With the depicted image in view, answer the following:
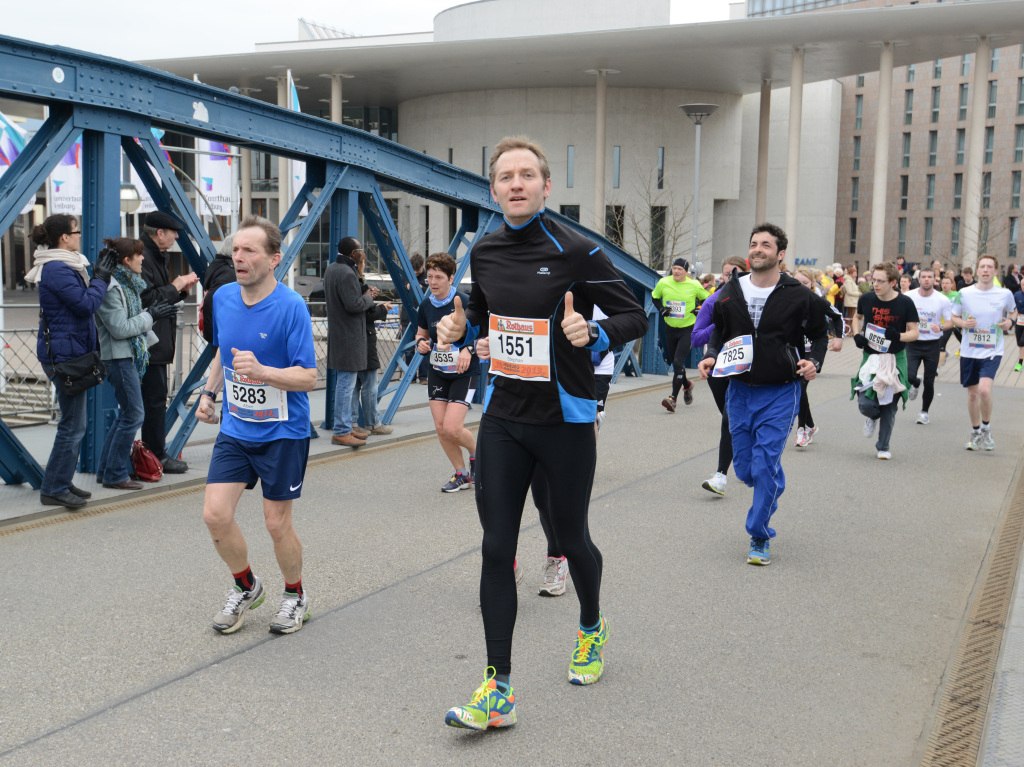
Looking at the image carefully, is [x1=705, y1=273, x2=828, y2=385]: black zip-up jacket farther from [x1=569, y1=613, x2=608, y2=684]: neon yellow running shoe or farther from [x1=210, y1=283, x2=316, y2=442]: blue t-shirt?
[x1=210, y1=283, x2=316, y2=442]: blue t-shirt

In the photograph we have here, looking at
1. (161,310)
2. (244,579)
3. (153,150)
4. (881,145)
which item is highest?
(881,145)

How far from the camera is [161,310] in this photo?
25.3 feet

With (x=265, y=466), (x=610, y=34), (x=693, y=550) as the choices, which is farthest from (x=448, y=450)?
(x=610, y=34)

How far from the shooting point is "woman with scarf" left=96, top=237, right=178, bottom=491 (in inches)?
279

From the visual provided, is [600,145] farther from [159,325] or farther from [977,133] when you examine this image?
[159,325]

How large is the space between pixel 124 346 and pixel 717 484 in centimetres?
459

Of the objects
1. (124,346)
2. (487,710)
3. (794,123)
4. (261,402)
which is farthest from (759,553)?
(794,123)

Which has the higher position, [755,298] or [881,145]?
[881,145]

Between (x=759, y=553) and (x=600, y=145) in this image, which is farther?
(x=600, y=145)

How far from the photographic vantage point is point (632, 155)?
46.4 metres

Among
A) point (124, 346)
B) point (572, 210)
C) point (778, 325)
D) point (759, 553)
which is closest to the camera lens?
point (759, 553)

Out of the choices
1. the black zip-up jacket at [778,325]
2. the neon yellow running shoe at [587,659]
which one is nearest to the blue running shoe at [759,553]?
the black zip-up jacket at [778,325]

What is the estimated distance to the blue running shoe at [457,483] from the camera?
25.8 ft

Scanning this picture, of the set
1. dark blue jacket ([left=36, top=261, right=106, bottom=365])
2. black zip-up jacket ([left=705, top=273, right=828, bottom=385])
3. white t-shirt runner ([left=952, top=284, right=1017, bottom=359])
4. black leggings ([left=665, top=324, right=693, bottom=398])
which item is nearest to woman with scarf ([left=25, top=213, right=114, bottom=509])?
dark blue jacket ([left=36, top=261, right=106, bottom=365])
